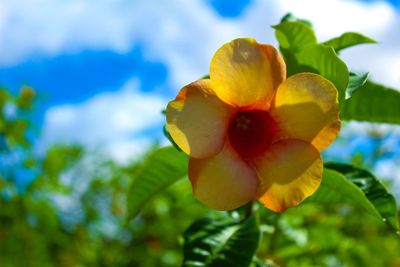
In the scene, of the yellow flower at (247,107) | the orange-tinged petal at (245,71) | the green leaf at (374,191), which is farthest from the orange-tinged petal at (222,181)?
the green leaf at (374,191)

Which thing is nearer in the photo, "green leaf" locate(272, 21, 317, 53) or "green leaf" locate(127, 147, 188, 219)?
"green leaf" locate(272, 21, 317, 53)

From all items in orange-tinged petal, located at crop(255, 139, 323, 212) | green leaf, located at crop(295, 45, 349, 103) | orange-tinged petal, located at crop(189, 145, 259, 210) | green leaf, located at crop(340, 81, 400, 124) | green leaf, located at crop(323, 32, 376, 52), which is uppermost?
green leaf, located at crop(295, 45, 349, 103)

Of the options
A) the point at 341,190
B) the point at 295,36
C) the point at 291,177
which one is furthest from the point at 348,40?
the point at 291,177

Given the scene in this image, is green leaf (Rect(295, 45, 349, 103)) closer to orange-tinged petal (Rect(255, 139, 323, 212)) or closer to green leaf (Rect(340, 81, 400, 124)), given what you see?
orange-tinged petal (Rect(255, 139, 323, 212))

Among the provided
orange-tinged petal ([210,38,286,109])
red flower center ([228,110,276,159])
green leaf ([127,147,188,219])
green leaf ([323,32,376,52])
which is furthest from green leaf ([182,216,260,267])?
green leaf ([323,32,376,52])

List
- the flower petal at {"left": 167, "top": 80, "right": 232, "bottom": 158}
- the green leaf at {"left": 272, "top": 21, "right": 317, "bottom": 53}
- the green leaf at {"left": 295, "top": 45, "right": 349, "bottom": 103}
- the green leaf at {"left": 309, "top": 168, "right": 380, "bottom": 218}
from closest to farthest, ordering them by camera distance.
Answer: the flower petal at {"left": 167, "top": 80, "right": 232, "bottom": 158} < the green leaf at {"left": 295, "top": 45, "right": 349, "bottom": 103} < the green leaf at {"left": 309, "top": 168, "right": 380, "bottom": 218} < the green leaf at {"left": 272, "top": 21, "right": 317, "bottom": 53}
